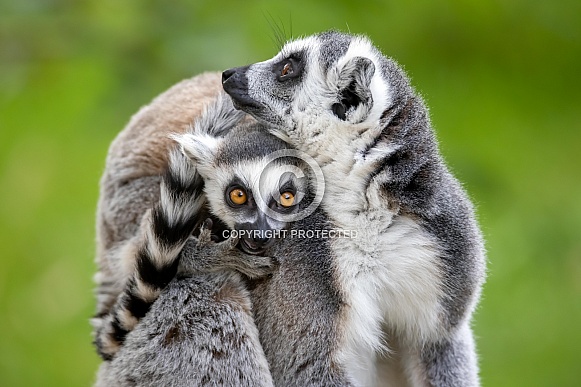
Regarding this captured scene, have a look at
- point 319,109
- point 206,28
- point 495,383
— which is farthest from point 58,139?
point 495,383

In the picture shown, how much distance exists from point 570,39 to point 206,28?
2298 millimetres

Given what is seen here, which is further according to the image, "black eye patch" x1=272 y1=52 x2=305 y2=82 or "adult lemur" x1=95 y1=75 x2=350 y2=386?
"black eye patch" x1=272 y1=52 x2=305 y2=82

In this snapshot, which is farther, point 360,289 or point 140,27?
point 140,27

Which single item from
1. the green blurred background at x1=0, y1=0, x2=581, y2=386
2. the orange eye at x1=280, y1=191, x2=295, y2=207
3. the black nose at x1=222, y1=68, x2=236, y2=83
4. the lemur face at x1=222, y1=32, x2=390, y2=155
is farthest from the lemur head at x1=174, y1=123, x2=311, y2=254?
the green blurred background at x1=0, y1=0, x2=581, y2=386

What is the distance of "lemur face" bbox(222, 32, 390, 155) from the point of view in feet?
8.66

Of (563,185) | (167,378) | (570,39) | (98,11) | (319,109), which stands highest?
(570,39)

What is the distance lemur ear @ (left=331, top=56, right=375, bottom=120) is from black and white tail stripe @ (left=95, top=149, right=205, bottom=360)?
2.04 feet

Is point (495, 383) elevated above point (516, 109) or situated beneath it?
situated beneath

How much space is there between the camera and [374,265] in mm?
2598

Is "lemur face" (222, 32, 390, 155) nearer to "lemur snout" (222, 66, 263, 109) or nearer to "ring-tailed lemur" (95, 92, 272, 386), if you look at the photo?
"lemur snout" (222, 66, 263, 109)

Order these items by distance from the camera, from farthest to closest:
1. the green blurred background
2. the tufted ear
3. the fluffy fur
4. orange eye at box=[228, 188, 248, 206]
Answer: the green blurred background
the tufted ear
orange eye at box=[228, 188, 248, 206]
the fluffy fur

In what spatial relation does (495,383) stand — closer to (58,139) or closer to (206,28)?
(206,28)

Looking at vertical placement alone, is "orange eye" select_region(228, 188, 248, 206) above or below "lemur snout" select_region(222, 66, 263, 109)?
below

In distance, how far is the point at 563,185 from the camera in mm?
5227
